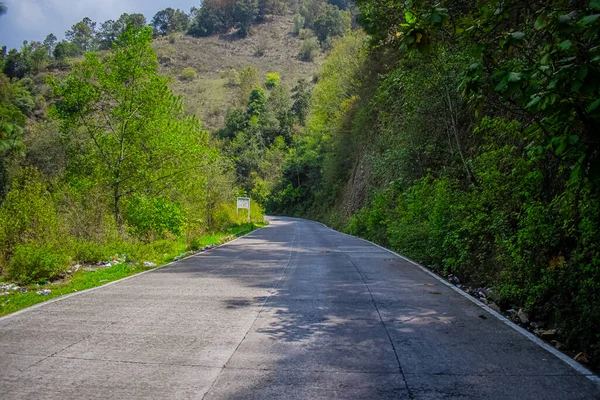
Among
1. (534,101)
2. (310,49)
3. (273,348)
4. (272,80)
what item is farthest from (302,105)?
(534,101)

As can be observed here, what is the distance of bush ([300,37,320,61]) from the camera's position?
151000 millimetres

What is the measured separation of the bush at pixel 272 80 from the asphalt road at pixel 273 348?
12525cm

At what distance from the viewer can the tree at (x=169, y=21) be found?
7200 inches

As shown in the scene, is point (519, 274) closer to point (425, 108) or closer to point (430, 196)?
point (430, 196)

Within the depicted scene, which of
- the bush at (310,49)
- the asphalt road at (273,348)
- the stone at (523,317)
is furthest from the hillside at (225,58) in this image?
the stone at (523,317)

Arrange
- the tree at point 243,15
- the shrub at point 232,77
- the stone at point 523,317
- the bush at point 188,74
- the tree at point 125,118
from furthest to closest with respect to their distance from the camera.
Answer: the tree at point 243,15, the bush at point 188,74, the shrub at point 232,77, the tree at point 125,118, the stone at point 523,317

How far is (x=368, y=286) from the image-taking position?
997 centimetres

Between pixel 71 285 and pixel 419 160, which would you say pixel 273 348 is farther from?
pixel 419 160

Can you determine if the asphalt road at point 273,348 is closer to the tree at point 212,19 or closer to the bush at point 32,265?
the bush at point 32,265

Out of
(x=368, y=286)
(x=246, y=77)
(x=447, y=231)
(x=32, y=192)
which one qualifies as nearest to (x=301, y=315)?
(x=368, y=286)

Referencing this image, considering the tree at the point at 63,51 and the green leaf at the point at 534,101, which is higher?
the tree at the point at 63,51

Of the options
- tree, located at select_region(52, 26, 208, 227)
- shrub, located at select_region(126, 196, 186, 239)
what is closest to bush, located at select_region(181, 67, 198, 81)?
tree, located at select_region(52, 26, 208, 227)

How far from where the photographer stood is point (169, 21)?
185 m

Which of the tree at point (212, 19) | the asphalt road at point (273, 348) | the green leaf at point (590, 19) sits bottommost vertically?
the asphalt road at point (273, 348)
